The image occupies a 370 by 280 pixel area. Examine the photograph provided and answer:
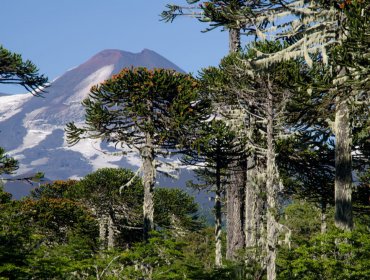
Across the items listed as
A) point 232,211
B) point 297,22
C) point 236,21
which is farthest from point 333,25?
point 232,211

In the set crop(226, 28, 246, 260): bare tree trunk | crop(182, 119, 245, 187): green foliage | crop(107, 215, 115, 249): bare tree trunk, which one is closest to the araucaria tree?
crop(182, 119, 245, 187): green foliage

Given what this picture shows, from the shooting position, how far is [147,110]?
2127cm

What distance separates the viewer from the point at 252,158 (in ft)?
64.7

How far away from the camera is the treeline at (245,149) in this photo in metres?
12.3

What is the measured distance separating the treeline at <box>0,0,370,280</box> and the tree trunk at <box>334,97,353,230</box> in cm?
3

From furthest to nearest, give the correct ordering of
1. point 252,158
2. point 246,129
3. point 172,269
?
1. point 252,158
2. point 246,129
3. point 172,269

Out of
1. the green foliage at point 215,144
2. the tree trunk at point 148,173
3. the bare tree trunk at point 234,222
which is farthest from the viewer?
the tree trunk at point 148,173

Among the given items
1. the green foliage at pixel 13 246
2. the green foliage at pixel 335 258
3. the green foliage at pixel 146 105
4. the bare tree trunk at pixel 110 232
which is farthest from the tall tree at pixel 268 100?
the bare tree trunk at pixel 110 232

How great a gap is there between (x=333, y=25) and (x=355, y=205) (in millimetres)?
9232

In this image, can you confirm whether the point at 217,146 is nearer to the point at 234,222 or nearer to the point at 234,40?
the point at 234,222

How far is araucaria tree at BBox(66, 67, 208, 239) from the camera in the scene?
20.6m

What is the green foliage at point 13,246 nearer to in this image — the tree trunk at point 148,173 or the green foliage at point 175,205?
the tree trunk at point 148,173

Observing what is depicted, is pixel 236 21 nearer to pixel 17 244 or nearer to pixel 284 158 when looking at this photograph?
pixel 284 158

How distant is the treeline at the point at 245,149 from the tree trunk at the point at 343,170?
3 centimetres
